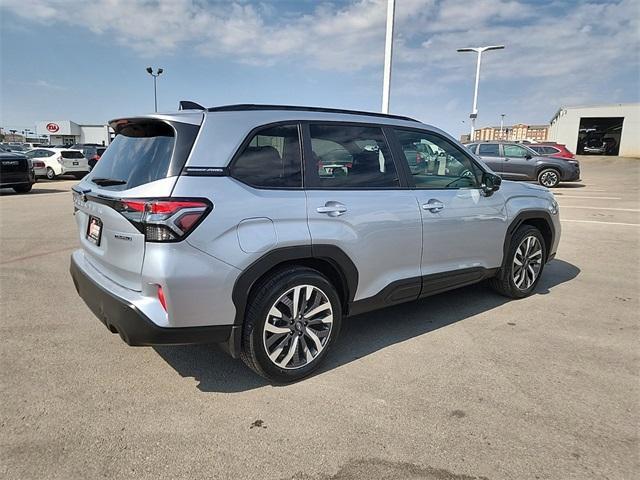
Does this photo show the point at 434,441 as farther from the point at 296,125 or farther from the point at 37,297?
the point at 37,297

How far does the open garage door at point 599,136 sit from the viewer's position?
47.1 meters

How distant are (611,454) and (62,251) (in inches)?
271

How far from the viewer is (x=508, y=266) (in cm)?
455

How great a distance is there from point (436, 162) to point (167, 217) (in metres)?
2.52

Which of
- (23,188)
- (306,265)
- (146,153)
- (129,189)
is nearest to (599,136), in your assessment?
(23,188)

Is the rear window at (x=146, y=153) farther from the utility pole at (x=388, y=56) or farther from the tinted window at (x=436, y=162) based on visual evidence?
the utility pole at (x=388, y=56)

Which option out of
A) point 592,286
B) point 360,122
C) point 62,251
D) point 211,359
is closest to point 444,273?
point 360,122

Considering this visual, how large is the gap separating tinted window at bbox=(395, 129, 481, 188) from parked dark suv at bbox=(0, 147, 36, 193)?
14.2 m

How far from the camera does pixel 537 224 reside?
4.92m

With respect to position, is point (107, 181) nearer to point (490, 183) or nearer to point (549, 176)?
point (490, 183)

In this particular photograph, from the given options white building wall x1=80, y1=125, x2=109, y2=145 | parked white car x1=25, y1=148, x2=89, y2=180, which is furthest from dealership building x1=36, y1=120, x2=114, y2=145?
parked white car x1=25, y1=148, x2=89, y2=180

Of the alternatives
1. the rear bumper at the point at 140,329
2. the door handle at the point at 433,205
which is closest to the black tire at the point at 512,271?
the door handle at the point at 433,205

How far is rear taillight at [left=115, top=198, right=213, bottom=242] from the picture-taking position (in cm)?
244

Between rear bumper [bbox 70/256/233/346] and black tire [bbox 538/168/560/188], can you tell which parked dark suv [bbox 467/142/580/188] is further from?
rear bumper [bbox 70/256/233/346]
